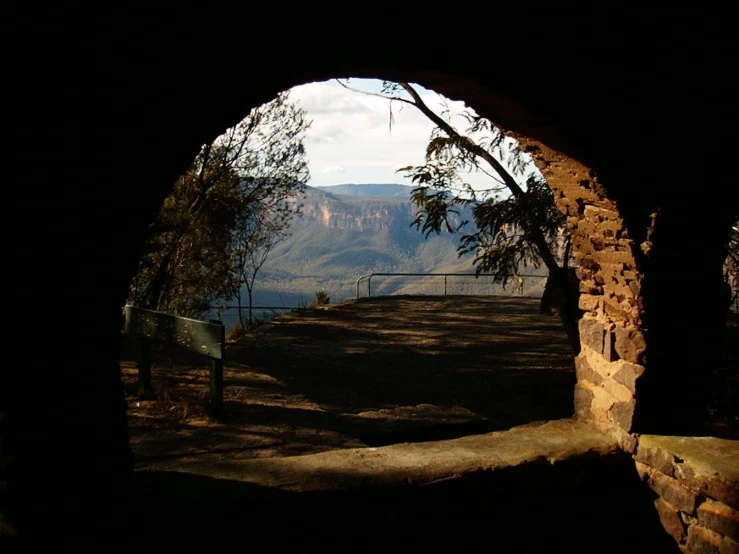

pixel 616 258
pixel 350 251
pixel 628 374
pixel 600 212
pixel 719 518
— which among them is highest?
pixel 600 212

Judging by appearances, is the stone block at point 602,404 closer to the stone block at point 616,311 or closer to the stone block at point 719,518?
the stone block at point 616,311

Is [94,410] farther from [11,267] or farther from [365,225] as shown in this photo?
[365,225]

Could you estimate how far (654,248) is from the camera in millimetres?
4039

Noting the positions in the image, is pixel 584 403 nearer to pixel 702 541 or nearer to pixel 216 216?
pixel 702 541

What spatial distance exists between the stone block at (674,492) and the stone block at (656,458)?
0.14 ft

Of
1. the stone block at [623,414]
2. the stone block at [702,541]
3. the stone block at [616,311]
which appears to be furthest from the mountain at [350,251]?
the stone block at [702,541]

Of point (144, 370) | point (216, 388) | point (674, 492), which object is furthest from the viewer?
point (144, 370)

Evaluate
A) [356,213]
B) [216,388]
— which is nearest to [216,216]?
[216,388]

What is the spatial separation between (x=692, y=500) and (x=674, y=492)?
13 cm

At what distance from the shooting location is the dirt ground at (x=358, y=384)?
5.79 m

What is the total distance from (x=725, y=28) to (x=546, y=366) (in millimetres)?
7940

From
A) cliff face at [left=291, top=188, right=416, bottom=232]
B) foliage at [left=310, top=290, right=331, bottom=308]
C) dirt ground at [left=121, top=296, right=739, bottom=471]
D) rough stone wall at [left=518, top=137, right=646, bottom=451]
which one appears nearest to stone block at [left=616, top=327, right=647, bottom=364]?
rough stone wall at [left=518, top=137, right=646, bottom=451]

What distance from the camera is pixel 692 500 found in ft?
12.2

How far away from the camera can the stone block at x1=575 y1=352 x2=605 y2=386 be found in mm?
4496
